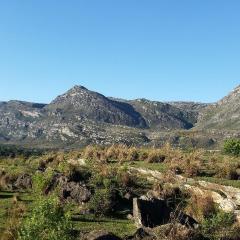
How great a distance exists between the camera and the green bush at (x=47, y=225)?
16031mm

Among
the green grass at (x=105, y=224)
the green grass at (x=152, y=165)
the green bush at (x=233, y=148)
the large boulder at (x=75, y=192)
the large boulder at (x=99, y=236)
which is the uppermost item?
the green bush at (x=233, y=148)

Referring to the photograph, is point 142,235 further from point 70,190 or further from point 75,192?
point 70,190

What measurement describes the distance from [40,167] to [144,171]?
924 cm

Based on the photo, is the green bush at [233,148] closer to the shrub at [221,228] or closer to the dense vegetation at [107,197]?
the dense vegetation at [107,197]

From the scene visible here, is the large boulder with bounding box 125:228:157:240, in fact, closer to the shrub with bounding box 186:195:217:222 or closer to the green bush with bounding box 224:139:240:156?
the shrub with bounding box 186:195:217:222

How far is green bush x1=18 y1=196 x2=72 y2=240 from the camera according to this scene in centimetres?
1603

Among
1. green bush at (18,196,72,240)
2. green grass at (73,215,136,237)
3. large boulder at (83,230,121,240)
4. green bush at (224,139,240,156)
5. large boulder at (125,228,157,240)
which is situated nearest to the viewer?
green bush at (18,196,72,240)

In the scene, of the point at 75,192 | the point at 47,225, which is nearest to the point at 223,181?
the point at 75,192

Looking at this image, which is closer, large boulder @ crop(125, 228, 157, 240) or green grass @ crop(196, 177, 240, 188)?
large boulder @ crop(125, 228, 157, 240)

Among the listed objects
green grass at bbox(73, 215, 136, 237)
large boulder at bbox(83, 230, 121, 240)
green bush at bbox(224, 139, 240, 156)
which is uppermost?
green bush at bbox(224, 139, 240, 156)

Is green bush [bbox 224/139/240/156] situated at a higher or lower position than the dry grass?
higher

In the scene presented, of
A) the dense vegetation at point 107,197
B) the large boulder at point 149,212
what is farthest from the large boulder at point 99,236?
the large boulder at point 149,212

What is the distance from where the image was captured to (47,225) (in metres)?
16.6

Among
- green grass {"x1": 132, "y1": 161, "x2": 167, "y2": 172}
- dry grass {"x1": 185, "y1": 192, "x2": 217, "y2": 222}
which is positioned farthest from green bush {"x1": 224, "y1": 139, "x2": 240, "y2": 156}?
dry grass {"x1": 185, "y1": 192, "x2": 217, "y2": 222}
